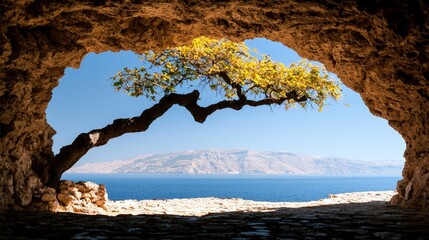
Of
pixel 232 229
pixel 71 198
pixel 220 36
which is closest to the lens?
pixel 232 229

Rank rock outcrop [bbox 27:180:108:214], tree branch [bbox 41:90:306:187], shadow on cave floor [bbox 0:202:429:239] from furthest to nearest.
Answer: tree branch [bbox 41:90:306:187]
rock outcrop [bbox 27:180:108:214]
shadow on cave floor [bbox 0:202:429:239]

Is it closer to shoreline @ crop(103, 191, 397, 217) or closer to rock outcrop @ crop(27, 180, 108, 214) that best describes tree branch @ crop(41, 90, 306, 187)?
rock outcrop @ crop(27, 180, 108, 214)

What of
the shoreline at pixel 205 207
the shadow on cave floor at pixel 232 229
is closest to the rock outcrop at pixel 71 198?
the shoreline at pixel 205 207

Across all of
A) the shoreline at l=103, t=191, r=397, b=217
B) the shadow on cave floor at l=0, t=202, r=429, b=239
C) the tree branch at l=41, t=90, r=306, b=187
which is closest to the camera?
the shadow on cave floor at l=0, t=202, r=429, b=239

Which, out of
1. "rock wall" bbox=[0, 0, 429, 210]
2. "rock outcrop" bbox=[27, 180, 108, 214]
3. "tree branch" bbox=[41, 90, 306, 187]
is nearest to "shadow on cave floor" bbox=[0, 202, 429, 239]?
"rock wall" bbox=[0, 0, 429, 210]

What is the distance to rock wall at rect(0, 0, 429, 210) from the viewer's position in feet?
20.4

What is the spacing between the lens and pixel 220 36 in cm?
834

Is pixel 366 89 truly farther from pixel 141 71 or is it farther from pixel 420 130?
pixel 141 71

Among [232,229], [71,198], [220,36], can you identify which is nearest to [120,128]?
[71,198]

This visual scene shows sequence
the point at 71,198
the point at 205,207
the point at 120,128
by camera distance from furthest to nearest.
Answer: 1. the point at 205,207
2. the point at 120,128
3. the point at 71,198

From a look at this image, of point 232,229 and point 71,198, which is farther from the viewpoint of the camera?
point 71,198

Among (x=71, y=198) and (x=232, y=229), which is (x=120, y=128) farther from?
(x=232, y=229)

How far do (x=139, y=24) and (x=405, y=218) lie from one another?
626 cm

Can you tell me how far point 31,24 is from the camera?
22.6ft
